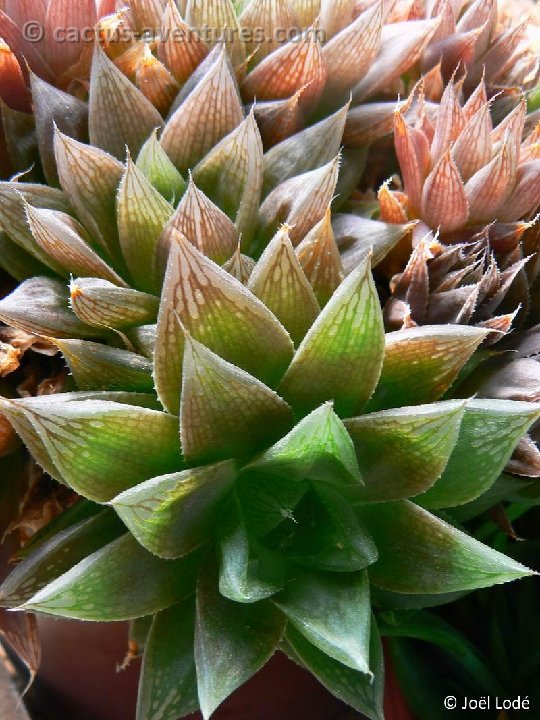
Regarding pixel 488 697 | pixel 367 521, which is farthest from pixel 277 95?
pixel 488 697

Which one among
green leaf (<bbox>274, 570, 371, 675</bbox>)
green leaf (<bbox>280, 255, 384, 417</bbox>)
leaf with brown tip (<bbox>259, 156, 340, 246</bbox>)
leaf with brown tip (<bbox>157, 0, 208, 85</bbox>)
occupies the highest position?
leaf with brown tip (<bbox>157, 0, 208, 85</bbox>)

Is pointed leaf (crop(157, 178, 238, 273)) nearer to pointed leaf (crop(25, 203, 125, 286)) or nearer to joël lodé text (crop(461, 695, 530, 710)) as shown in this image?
pointed leaf (crop(25, 203, 125, 286))

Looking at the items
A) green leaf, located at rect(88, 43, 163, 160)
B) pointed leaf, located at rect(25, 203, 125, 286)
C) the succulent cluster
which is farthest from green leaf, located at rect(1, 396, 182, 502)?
green leaf, located at rect(88, 43, 163, 160)

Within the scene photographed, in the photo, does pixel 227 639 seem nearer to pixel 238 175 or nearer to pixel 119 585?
pixel 119 585

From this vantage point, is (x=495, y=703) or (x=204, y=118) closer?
(x=204, y=118)

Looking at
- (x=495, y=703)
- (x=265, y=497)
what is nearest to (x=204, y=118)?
(x=265, y=497)

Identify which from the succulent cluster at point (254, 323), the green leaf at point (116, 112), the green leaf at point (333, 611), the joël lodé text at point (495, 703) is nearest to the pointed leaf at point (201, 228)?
the succulent cluster at point (254, 323)

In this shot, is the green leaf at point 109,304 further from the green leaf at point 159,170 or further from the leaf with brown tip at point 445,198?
the leaf with brown tip at point 445,198
